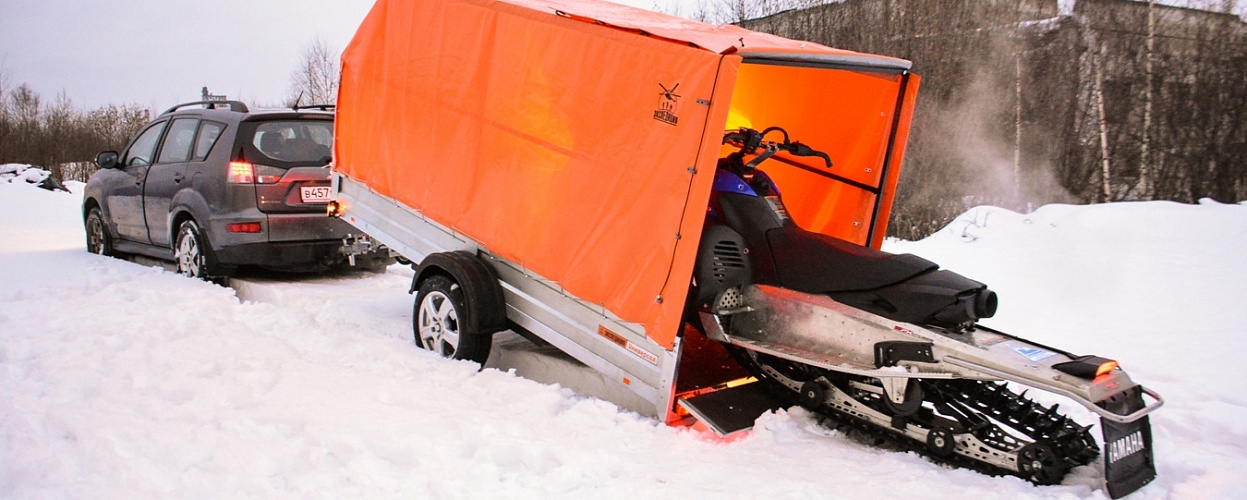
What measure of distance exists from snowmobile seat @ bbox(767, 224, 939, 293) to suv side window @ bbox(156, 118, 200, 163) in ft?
20.5

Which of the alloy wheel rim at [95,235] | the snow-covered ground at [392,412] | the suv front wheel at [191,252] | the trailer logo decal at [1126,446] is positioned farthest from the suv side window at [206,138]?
the trailer logo decal at [1126,446]

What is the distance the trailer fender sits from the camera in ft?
17.3

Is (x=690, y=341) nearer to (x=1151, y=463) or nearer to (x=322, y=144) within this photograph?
(x=1151, y=463)

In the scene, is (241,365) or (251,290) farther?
(251,290)

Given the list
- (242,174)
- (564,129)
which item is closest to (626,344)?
(564,129)

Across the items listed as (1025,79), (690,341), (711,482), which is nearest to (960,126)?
(1025,79)

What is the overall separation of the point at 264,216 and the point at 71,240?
6.83 metres

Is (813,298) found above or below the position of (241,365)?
above

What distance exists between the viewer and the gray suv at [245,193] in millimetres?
7270

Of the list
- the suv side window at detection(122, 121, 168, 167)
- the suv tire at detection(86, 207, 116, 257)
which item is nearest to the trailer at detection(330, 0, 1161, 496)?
the suv side window at detection(122, 121, 168, 167)

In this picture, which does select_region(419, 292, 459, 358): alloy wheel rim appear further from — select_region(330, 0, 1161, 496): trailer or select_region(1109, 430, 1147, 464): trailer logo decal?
select_region(1109, 430, 1147, 464): trailer logo decal

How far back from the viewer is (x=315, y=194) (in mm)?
7445

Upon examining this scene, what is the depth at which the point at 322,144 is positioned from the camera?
7.77m

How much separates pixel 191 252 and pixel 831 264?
634cm
